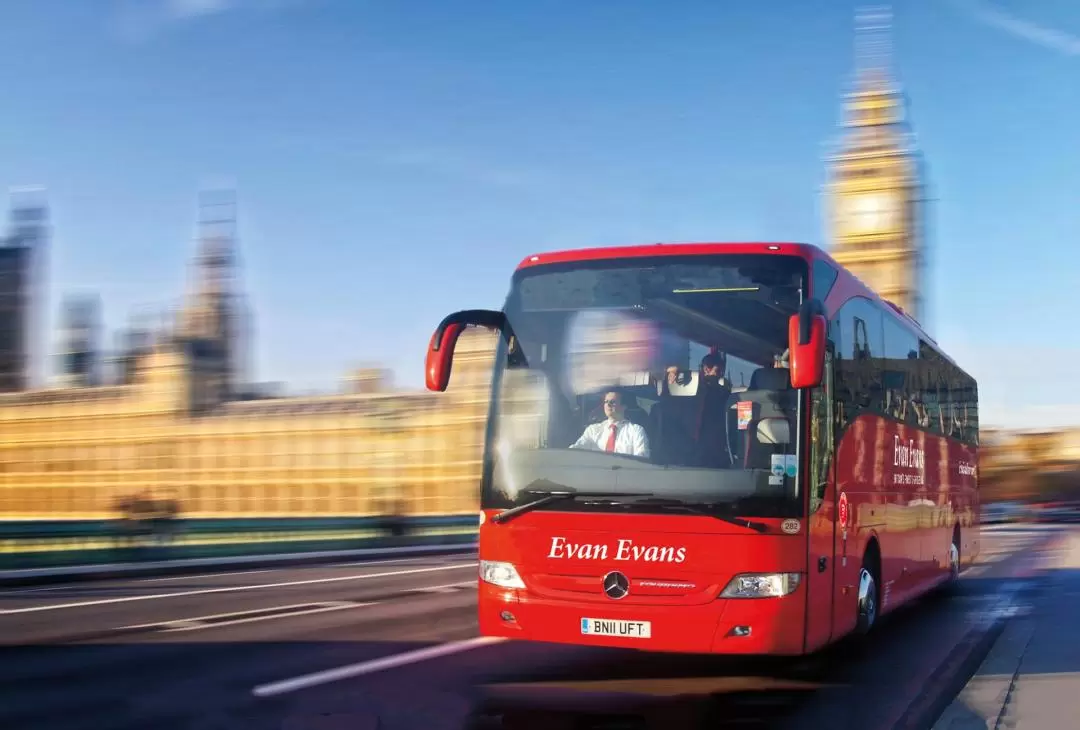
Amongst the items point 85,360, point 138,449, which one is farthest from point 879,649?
point 85,360

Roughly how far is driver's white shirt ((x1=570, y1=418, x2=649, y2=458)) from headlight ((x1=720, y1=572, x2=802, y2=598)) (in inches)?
36.3

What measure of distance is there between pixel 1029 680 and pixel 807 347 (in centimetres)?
283

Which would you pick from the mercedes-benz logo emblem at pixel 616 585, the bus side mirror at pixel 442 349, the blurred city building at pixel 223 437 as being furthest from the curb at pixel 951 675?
the blurred city building at pixel 223 437

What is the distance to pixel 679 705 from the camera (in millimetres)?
7047

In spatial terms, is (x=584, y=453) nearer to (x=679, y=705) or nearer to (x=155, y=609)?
(x=679, y=705)

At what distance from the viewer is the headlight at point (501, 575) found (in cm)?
778

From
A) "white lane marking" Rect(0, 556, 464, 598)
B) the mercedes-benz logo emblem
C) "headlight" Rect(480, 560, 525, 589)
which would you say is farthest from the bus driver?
"white lane marking" Rect(0, 556, 464, 598)

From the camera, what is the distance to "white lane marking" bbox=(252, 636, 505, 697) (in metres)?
7.50

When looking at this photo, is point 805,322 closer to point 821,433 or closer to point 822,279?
point 821,433

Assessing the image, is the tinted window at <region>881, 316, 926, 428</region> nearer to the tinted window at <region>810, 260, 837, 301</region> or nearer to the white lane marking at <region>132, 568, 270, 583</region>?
the tinted window at <region>810, 260, 837, 301</region>

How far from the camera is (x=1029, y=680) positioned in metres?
7.79

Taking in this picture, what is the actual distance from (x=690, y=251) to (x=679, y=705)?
2.89 metres

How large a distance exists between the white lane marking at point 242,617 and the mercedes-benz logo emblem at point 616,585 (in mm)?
4834

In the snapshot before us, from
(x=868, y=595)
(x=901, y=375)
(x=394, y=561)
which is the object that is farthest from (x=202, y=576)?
(x=868, y=595)
